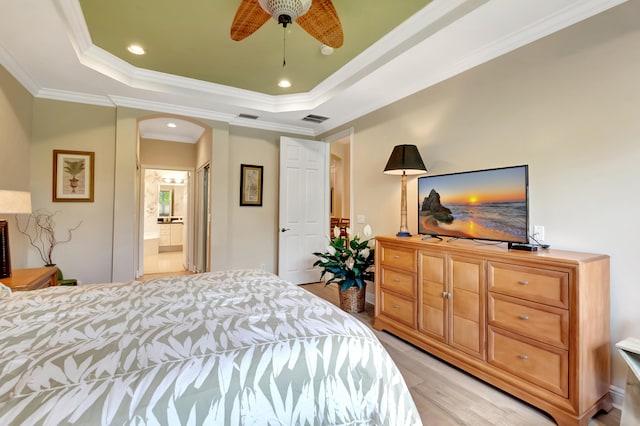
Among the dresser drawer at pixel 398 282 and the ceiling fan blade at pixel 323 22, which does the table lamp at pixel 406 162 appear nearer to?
the dresser drawer at pixel 398 282

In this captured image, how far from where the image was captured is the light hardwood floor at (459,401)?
1700 millimetres

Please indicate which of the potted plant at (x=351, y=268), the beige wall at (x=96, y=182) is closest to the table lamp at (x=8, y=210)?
the beige wall at (x=96, y=182)

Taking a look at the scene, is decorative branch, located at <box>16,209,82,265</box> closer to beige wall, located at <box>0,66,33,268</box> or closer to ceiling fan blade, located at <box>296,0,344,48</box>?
beige wall, located at <box>0,66,33,268</box>

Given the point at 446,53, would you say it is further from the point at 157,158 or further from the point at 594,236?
the point at 157,158


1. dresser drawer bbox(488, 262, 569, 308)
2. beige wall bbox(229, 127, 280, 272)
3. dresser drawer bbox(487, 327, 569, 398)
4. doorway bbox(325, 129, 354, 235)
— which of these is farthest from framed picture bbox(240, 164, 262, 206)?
dresser drawer bbox(487, 327, 569, 398)

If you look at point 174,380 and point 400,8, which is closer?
point 174,380

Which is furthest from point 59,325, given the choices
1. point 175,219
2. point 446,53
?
point 175,219

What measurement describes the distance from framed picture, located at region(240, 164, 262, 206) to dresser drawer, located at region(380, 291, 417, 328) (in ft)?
8.42

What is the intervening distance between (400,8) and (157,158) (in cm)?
501

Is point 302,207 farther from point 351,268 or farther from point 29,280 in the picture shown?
point 29,280

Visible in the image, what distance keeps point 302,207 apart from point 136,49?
2.81m

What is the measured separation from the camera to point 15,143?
9.45ft

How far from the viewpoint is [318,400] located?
102 cm

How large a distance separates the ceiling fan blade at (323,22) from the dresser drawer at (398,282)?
6.61ft
